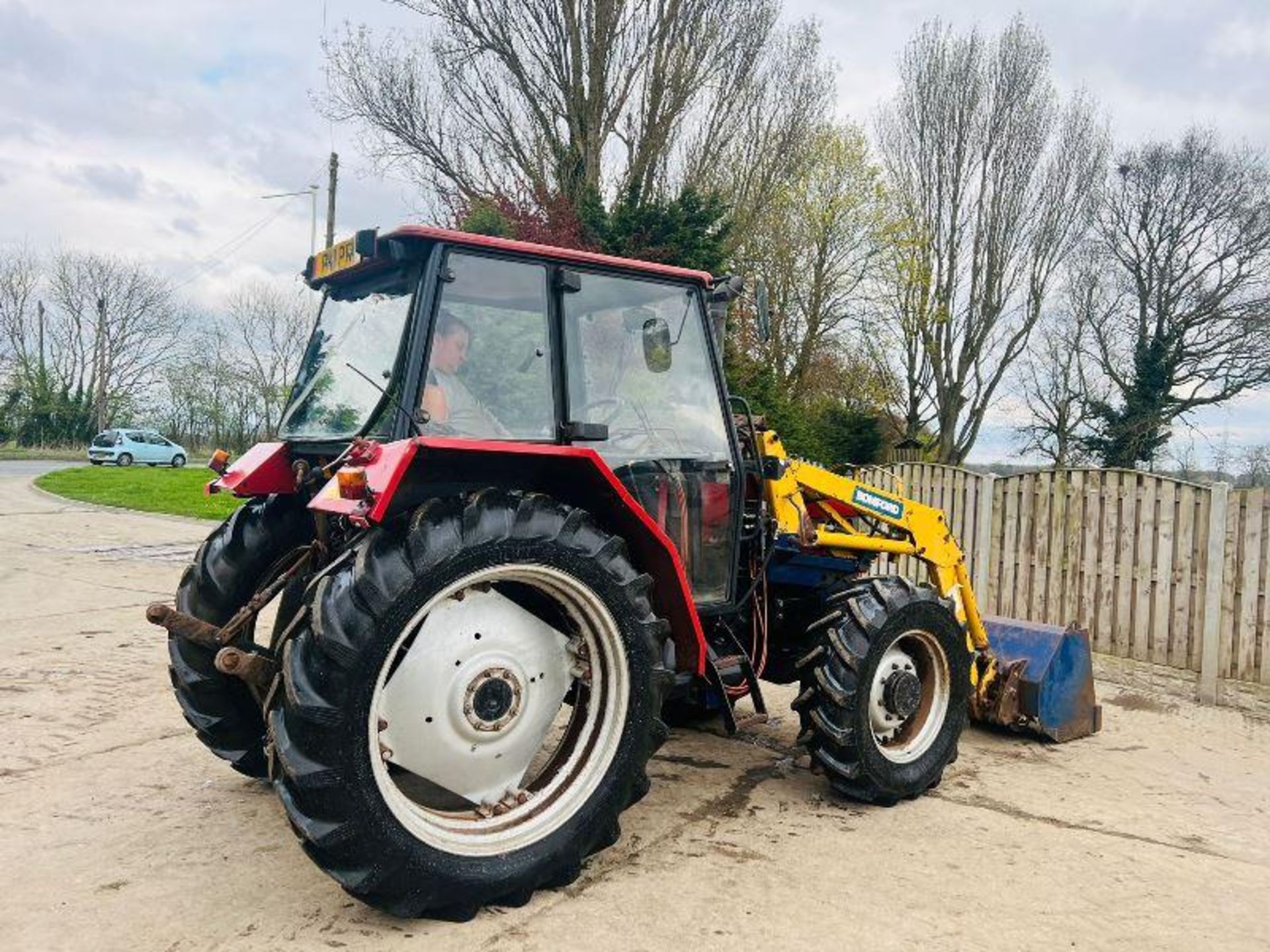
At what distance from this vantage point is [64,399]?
44.5m

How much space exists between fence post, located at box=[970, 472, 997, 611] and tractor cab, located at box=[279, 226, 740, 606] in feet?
17.2

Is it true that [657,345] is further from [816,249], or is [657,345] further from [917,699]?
[816,249]

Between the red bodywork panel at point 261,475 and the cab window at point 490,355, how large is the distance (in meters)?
0.99

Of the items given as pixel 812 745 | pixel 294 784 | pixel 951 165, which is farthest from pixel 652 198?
pixel 294 784

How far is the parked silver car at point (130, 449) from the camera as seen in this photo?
36000mm

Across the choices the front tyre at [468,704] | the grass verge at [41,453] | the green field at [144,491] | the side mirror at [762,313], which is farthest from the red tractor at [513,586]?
the grass verge at [41,453]

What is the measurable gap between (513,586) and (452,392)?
2.37 ft

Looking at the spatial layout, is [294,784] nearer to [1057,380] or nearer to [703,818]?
[703,818]

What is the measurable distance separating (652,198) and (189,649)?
47.3ft

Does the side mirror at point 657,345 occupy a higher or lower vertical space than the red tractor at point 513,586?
higher

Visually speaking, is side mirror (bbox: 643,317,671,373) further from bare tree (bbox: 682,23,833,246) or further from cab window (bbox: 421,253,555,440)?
bare tree (bbox: 682,23,833,246)

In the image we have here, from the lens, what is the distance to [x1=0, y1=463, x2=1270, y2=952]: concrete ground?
9.55 ft

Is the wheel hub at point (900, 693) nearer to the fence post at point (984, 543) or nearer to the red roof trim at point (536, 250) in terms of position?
the red roof trim at point (536, 250)

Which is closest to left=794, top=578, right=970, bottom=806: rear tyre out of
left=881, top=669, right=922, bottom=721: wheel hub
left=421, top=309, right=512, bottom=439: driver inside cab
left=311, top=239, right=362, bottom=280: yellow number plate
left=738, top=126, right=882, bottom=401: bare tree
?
left=881, top=669, right=922, bottom=721: wheel hub
